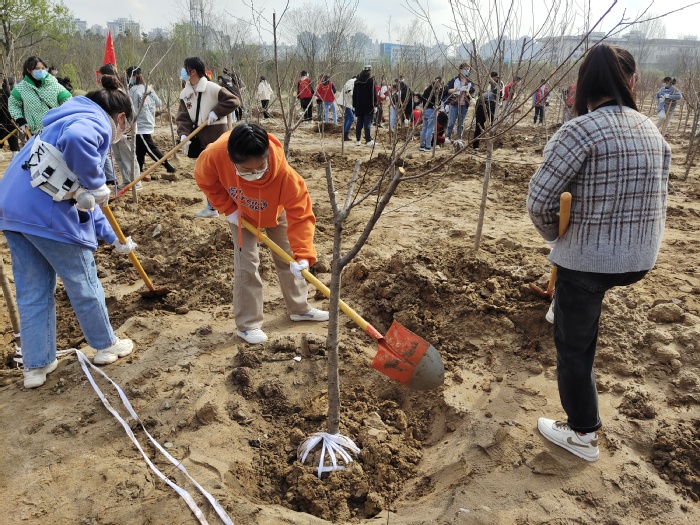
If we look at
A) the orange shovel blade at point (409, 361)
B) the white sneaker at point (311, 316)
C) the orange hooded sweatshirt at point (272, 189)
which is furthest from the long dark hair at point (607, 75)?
the white sneaker at point (311, 316)

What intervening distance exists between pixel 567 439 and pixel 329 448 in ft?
3.70

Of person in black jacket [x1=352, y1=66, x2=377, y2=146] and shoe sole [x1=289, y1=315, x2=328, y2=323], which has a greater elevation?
person in black jacket [x1=352, y1=66, x2=377, y2=146]

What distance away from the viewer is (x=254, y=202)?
119 inches

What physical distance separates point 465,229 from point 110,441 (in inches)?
156

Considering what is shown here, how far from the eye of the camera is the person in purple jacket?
102 inches

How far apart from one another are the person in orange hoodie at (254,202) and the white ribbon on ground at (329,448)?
910 millimetres

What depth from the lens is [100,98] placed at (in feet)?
9.31

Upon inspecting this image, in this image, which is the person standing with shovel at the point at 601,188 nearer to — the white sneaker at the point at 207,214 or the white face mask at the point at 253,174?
the white face mask at the point at 253,174

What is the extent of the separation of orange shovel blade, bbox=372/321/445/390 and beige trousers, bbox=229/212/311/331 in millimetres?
1116

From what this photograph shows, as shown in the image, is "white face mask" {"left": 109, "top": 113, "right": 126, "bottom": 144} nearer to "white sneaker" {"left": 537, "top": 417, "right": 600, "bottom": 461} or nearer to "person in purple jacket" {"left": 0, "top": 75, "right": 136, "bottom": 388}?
"person in purple jacket" {"left": 0, "top": 75, "right": 136, "bottom": 388}

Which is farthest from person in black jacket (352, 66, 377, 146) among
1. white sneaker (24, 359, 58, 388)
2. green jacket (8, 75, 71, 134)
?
white sneaker (24, 359, 58, 388)

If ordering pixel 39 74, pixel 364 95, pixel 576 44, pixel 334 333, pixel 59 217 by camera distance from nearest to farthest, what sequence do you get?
pixel 334 333, pixel 59 217, pixel 576 44, pixel 39 74, pixel 364 95

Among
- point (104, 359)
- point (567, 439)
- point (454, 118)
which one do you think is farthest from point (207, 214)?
point (454, 118)

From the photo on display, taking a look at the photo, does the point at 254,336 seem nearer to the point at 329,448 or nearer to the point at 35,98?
the point at 329,448
